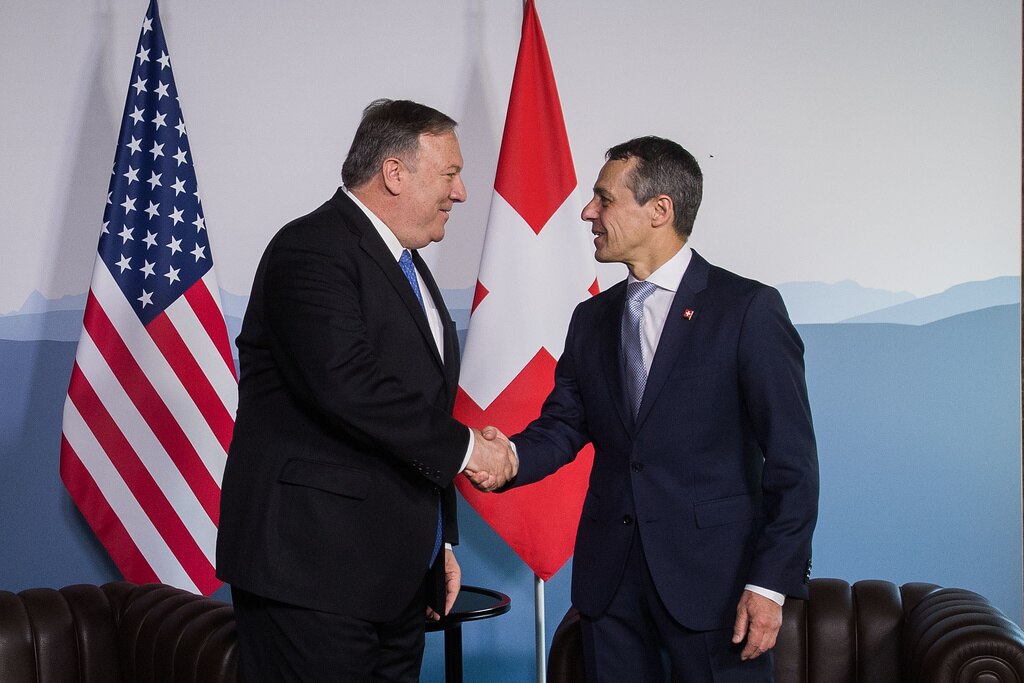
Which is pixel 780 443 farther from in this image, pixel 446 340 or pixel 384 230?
pixel 384 230

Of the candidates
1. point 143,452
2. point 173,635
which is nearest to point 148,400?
point 143,452

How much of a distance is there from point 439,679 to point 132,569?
120 centimetres

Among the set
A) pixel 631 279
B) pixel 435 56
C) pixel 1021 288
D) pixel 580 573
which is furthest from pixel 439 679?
pixel 1021 288

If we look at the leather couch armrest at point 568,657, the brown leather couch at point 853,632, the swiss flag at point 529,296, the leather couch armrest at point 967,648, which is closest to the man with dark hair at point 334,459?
the leather couch armrest at point 568,657

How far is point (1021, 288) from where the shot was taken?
3.71 metres

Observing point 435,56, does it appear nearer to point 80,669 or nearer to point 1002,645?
point 80,669

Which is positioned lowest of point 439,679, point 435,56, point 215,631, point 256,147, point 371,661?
point 439,679

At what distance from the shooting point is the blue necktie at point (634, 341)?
2240 mm

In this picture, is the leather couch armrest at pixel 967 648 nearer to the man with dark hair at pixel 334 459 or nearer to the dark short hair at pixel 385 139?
the man with dark hair at pixel 334 459

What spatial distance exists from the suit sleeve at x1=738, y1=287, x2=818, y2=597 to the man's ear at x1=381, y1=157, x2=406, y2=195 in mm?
834

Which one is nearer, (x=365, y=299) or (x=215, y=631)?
(x=365, y=299)

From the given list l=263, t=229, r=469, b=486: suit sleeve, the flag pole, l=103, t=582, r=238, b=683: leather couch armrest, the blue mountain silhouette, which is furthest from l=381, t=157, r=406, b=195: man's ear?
the blue mountain silhouette

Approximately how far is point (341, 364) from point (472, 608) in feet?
3.93

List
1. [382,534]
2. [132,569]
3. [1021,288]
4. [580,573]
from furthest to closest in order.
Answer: [1021,288], [132,569], [580,573], [382,534]
